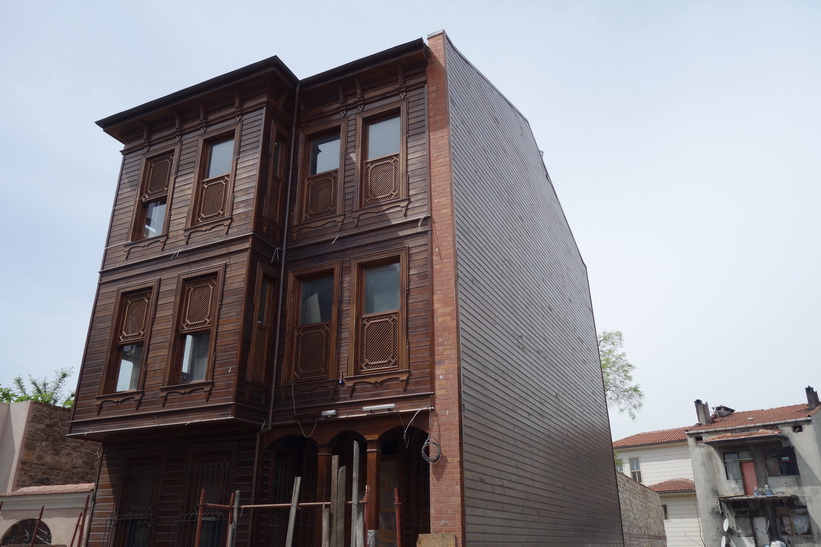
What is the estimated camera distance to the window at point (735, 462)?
35.5m

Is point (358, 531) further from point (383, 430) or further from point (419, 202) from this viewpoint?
point (419, 202)

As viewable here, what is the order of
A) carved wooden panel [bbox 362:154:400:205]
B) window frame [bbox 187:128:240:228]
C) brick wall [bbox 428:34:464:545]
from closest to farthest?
brick wall [bbox 428:34:464:545]
carved wooden panel [bbox 362:154:400:205]
window frame [bbox 187:128:240:228]

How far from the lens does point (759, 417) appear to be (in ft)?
124

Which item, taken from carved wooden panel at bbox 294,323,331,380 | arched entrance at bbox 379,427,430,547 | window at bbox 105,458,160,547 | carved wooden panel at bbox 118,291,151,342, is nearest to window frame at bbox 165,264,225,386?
carved wooden panel at bbox 118,291,151,342

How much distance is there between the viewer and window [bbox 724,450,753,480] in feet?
117

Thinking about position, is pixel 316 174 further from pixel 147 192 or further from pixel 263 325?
pixel 147 192

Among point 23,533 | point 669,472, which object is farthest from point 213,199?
point 669,472

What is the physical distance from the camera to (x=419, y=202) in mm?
12469

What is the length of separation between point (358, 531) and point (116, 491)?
6873 mm

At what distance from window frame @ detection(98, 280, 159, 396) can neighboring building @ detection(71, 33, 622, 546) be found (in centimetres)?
5

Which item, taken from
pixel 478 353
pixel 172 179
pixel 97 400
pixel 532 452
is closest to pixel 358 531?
pixel 478 353

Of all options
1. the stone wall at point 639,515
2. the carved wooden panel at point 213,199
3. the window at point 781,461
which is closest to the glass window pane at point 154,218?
the carved wooden panel at point 213,199

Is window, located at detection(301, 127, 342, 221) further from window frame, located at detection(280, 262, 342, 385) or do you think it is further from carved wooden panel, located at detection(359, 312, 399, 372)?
carved wooden panel, located at detection(359, 312, 399, 372)

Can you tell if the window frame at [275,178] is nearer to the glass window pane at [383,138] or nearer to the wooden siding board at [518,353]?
the glass window pane at [383,138]
